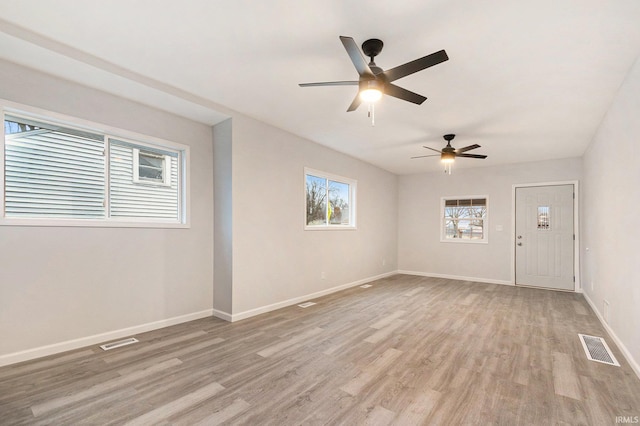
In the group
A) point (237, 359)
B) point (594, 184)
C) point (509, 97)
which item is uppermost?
point (509, 97)

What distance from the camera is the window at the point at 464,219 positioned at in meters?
7.21

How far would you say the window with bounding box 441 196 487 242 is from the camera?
23.7ft

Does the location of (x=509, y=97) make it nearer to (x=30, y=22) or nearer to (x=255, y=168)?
(x=255, y=168)

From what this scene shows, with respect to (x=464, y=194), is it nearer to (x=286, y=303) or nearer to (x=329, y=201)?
(x=329, y=201)

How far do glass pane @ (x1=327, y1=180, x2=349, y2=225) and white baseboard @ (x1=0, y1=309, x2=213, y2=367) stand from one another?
9.92ft

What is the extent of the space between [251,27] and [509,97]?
9.46ft

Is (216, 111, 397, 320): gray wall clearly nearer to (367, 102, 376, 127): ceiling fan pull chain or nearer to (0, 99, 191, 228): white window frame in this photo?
(0, 99, 191, 228): white window frame

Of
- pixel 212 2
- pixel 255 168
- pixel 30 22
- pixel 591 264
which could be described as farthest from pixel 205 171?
pixel 591 264

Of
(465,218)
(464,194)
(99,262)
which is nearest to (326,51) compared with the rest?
(99,262)

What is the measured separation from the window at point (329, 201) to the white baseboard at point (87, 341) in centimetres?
242

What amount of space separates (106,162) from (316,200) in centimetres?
323

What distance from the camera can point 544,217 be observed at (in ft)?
21.1

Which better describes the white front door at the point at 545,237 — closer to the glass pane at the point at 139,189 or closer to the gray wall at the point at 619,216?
the gray wall at the point at 619,216

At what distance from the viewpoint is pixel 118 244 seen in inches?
135
